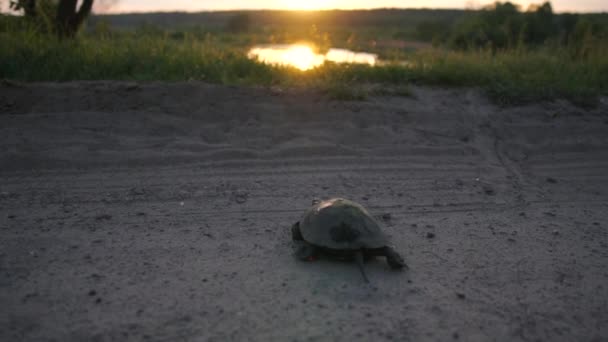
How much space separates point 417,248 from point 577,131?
13.5 ft

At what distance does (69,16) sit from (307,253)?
810cm

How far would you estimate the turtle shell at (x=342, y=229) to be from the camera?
129 inches

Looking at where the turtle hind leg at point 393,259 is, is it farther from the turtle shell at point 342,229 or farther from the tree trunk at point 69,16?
the tree trunk at point 69,16

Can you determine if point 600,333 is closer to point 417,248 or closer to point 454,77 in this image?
point 417,248

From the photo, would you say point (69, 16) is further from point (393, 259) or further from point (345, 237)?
point (393, 259)

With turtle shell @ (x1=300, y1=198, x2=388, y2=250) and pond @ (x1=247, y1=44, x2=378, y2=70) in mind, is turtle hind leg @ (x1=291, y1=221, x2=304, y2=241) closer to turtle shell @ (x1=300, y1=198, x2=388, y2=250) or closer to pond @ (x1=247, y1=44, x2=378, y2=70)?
turtle shell @ (x1=300, y1=198, x2=388, y2=250)

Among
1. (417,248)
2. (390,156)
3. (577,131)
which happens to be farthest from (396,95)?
(417,248)

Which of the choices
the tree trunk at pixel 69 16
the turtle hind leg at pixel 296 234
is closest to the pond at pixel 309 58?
the tree trunk at pixel 69 16

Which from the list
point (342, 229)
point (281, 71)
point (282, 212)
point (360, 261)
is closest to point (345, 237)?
point (342, 229)

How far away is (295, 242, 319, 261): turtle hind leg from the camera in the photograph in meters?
3.41

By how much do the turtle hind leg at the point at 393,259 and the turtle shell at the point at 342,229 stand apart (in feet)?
0.19

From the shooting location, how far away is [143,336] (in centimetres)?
262

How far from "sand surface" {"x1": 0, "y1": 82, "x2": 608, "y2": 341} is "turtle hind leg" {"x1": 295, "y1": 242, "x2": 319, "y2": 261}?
76 mm

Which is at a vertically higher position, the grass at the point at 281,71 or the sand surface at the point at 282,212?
the grass at the point at 281,71
